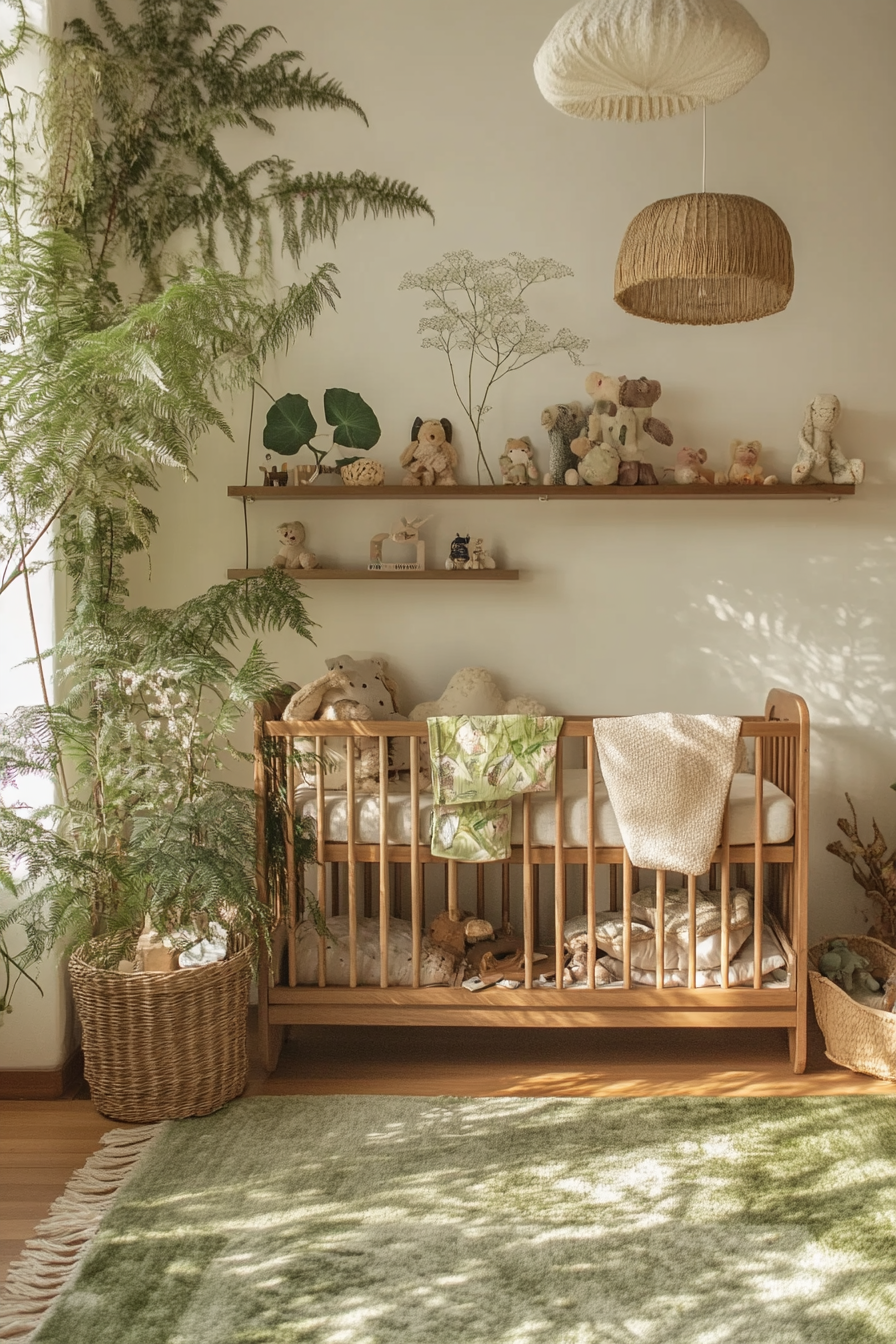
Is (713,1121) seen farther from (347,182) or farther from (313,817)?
(347,182)

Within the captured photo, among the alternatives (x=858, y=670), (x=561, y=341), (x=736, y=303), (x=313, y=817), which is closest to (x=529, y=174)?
(x=561, y=341)

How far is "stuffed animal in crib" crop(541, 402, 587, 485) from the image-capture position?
3158 mm

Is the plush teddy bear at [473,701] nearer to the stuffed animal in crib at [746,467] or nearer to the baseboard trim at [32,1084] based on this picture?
the stuffed animal in crib at [746,467]

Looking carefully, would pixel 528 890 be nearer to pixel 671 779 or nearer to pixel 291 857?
pixel 671 779

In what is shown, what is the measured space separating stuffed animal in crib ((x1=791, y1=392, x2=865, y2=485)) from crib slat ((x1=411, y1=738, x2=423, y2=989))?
135 cm

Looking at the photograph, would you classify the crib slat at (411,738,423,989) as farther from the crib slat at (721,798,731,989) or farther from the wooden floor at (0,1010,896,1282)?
the crib slat at (721,798,731,989)

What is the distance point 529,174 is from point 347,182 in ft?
1.69

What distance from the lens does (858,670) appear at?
10.8 feet

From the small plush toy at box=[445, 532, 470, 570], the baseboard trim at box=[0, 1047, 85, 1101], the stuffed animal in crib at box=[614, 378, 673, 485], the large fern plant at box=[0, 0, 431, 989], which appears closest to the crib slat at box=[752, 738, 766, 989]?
the stuffed animal in crib at box=[614, 378, 673, 485]

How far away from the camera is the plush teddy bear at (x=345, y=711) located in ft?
9.26

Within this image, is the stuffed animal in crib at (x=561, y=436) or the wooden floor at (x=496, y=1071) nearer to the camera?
the wooden floor at (x=496, y=1071)

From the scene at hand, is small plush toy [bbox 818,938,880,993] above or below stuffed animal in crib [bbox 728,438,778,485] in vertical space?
below

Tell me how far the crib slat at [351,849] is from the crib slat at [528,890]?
412 mm

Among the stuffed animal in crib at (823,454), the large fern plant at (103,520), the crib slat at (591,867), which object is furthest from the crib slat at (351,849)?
the stuffed animal in crib at (823,454)
